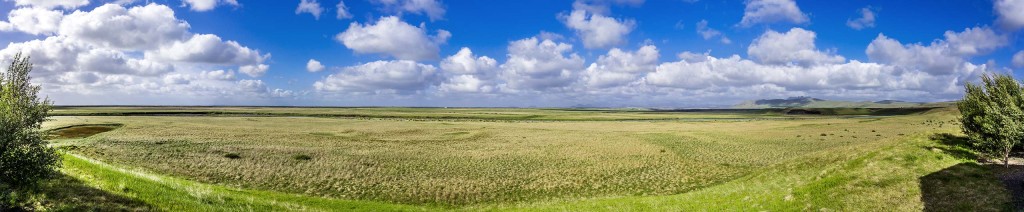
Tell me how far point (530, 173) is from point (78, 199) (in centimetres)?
3251

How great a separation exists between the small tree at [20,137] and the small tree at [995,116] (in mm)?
40527

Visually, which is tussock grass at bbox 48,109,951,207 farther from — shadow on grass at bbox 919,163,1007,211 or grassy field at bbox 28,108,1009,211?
shadow on grass at bbox 919,163,1007,211

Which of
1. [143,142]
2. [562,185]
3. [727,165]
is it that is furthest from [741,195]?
[143,142]

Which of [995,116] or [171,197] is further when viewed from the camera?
[995,116]

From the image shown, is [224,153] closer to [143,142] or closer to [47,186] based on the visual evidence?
[143,142]

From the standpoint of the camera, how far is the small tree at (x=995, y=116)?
2284 cm

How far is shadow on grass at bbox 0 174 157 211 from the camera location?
1538cm

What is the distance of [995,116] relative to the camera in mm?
24359

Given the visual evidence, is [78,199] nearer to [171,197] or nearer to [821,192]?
[171,197]

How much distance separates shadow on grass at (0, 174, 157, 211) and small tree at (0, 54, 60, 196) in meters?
0.66

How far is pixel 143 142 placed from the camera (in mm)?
54719

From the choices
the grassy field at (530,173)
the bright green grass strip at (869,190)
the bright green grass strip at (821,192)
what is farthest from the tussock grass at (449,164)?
the bright green grass strip at (869,190)

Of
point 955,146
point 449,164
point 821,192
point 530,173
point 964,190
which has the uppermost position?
point 955,146

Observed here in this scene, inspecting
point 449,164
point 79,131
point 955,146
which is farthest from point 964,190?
point 79,131
